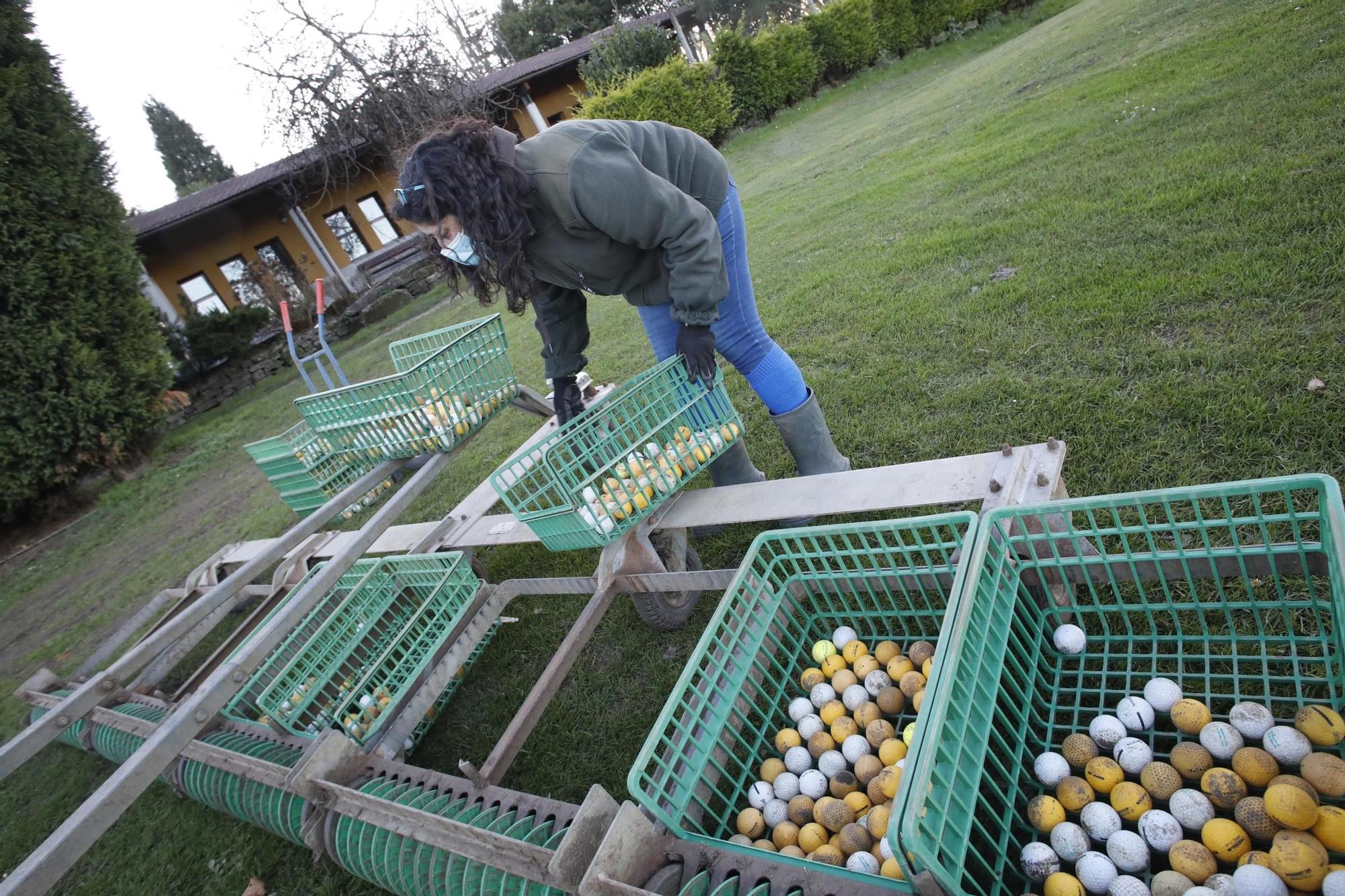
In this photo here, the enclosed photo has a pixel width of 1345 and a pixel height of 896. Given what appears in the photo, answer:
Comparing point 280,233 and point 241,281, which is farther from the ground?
point 280,233

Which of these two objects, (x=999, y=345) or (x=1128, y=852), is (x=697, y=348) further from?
(x=999, y=345)

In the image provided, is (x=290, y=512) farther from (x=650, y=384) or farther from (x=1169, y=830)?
(x=1169, y=830)

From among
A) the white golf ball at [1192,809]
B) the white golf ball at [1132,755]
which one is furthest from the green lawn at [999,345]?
the white golf ball at [1192,809]

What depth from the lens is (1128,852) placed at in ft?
4.71

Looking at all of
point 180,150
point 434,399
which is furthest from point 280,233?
point 180,150

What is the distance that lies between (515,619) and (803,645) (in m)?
1.65

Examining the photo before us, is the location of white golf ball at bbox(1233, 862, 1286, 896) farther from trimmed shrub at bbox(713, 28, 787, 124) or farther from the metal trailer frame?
trimmed shrub at bbox(713, 28, 787, 124)

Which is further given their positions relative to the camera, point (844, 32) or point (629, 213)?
point (844, 32)

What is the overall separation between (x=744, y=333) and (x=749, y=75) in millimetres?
16935

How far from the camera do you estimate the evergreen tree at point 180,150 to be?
44.8 meters

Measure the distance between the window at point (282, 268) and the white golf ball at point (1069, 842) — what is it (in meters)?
18.1

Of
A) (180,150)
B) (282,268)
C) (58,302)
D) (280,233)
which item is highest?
(180,150)

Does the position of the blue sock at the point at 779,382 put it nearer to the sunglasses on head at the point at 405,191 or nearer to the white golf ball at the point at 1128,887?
the sunglasses on head at the point at 405,191

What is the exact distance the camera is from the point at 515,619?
348 centimetres
